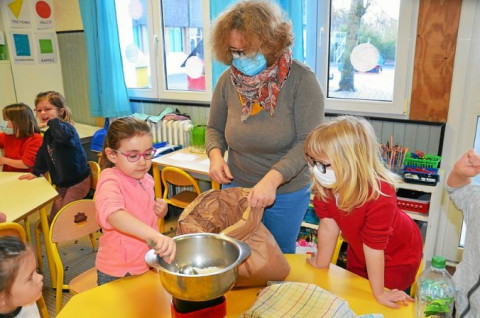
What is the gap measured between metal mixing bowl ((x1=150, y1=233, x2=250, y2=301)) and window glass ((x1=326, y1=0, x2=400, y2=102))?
83.2 inches

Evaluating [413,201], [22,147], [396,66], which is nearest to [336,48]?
[396,66]

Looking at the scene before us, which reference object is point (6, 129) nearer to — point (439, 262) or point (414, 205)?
point (414, 205)

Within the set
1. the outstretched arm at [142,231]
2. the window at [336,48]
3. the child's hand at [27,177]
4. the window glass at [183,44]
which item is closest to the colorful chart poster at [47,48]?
the window at [336,48]

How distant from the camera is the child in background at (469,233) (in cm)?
107

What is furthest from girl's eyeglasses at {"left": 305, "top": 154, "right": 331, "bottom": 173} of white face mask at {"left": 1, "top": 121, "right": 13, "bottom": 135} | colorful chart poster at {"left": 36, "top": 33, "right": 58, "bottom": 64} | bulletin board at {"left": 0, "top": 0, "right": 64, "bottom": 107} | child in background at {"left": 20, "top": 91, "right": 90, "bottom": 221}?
colorful chart poster at {"left": 36, "top": 33, "right": 58, "bottom": 64}

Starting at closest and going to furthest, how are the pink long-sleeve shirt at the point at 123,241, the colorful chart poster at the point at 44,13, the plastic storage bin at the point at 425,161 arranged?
the pink long-sleeve shirt at the point at 123,241
the plastic storage bin at the point at 425,161
the colorful chart poster at the point at 44,13

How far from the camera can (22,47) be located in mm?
3996

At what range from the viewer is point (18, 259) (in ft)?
3.40

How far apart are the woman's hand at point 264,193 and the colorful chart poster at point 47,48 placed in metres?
3.66

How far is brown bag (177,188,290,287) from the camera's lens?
3.82 ft

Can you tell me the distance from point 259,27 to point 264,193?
62 centimetres

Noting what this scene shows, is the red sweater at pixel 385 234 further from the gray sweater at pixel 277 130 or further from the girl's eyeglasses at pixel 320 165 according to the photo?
the gray sweater at pixel 277 130

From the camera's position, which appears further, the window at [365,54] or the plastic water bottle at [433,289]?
the window at [365,54]

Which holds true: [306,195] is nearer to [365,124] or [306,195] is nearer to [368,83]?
[365,124]
